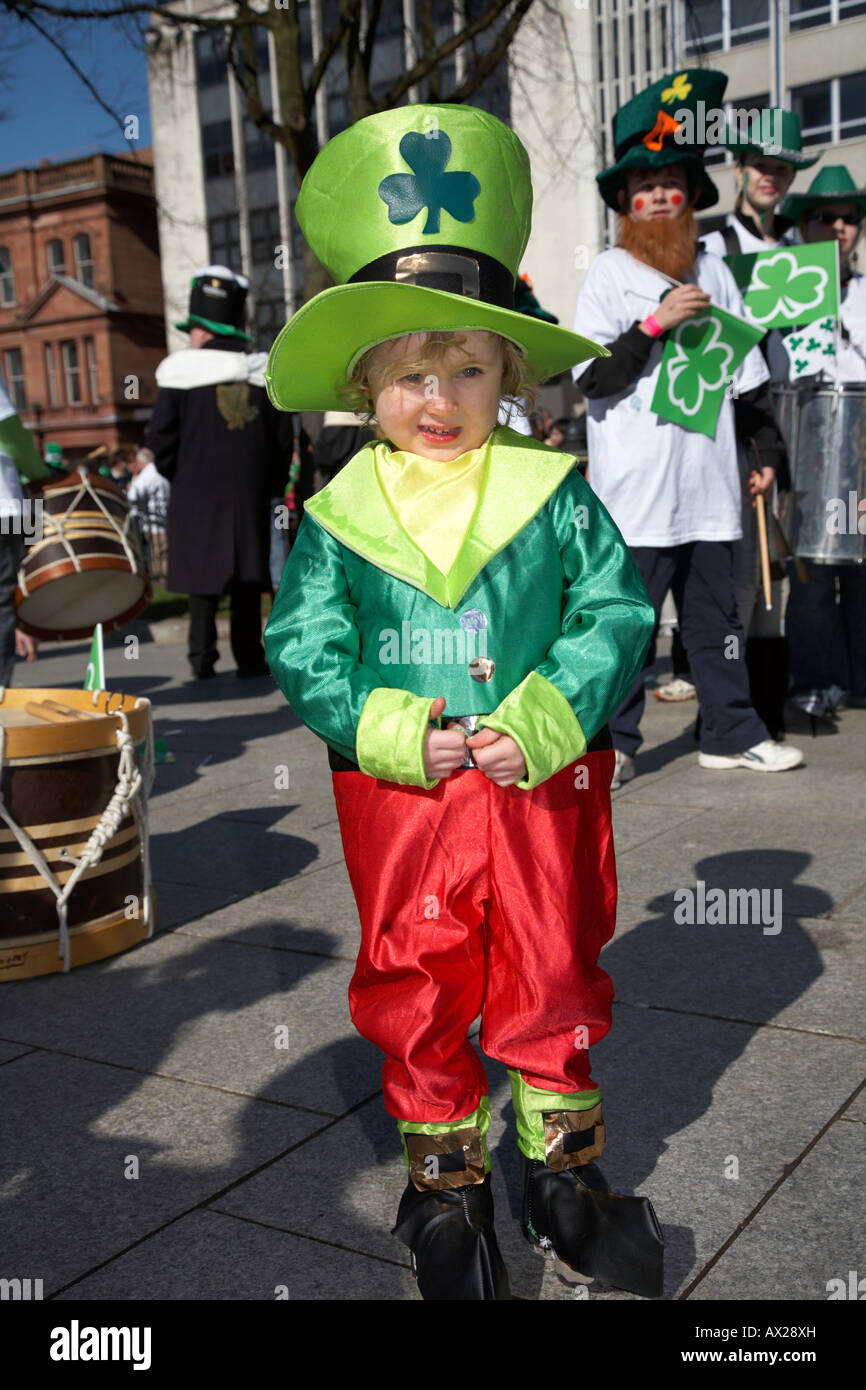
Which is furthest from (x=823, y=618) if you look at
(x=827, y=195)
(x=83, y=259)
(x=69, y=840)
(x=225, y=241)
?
(x=83, y=259)

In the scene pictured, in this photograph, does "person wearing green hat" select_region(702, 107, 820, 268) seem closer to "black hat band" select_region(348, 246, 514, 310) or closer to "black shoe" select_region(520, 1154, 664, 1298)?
"black hat band" select_region(348, 246, 514, 310)

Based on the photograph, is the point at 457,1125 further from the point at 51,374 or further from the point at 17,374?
the point at 17,374

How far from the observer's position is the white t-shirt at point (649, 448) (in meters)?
4.84

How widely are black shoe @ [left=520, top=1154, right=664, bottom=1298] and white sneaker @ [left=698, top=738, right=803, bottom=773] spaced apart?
3.27 meters

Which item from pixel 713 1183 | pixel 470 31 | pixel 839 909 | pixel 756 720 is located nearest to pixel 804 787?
pixel 756 720

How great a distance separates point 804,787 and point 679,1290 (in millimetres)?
3166

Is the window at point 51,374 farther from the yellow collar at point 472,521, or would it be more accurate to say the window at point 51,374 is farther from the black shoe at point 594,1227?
the black shoe at point 594,1227

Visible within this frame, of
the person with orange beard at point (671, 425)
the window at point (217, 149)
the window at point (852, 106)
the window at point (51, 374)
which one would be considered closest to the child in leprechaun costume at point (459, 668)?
the person with orange beard at point (671, 425)

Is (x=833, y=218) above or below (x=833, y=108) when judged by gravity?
below

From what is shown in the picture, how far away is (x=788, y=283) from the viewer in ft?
17.6

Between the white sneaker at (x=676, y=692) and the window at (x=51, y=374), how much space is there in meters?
44.1

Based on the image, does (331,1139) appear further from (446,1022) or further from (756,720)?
(756,720)

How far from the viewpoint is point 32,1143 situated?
2584mm

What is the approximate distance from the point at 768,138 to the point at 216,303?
12.2 feet
